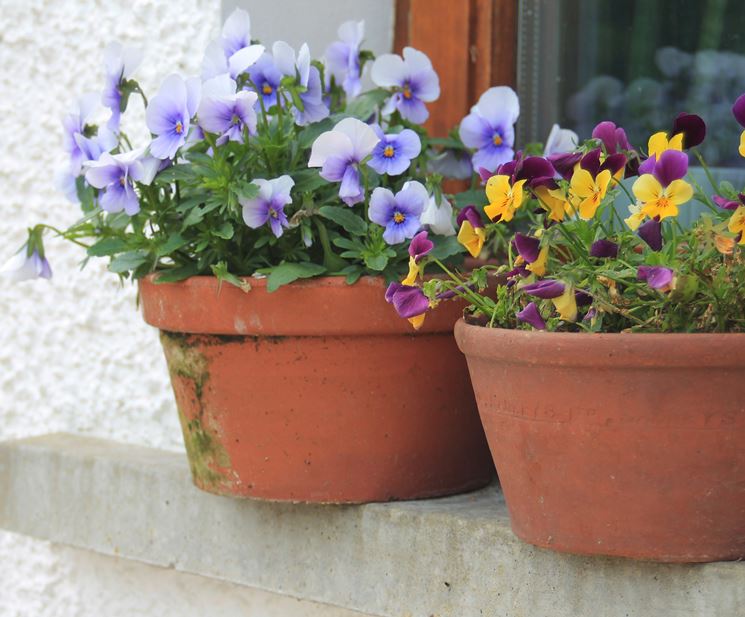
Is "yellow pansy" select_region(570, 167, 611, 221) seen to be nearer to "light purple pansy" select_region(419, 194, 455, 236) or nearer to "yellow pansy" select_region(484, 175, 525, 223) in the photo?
"yellow pansy" select_region(484, 175, 525, 223)

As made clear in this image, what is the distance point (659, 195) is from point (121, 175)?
2.07ft

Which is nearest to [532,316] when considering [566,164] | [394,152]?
[566,164]

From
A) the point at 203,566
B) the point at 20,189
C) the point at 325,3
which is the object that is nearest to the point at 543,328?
the point at 203,566

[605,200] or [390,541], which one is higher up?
[605,200]

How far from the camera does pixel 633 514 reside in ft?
3.68

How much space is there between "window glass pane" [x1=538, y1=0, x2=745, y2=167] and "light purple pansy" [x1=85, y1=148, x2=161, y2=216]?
0.66 meters

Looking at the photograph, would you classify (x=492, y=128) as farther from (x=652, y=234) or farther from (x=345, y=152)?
(x=652, y=234)

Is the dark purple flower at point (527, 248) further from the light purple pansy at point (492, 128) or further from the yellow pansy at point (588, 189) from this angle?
the light purple pansy at point (492, 128)

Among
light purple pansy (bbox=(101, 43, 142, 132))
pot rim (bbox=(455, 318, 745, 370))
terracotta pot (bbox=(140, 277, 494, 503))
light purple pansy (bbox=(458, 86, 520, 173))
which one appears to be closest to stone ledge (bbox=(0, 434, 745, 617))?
terracotta pot (bbox=(140, 277, 494, 503))

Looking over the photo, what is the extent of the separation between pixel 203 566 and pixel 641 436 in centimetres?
73

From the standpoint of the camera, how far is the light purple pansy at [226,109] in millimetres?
1338

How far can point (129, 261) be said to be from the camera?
1.48 metres

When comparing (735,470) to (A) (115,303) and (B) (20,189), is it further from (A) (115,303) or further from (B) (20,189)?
(B) (20,189)

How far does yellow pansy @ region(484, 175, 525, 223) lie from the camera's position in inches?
45.6
